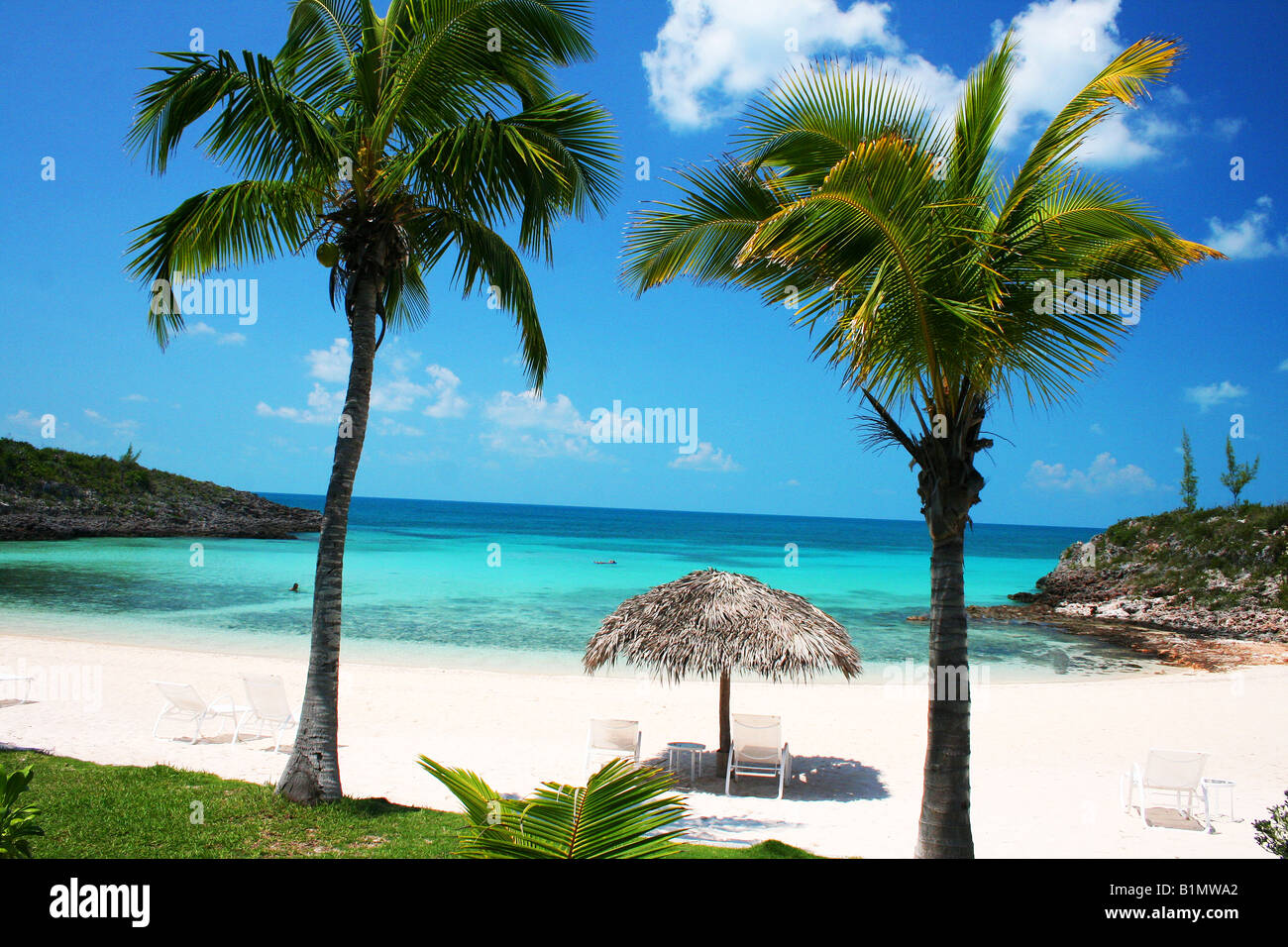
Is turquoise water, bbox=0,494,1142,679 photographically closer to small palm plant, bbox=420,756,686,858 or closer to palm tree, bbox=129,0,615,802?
palm tree, bbox=129,0,615,802

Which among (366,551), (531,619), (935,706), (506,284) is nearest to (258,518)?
(366,551)

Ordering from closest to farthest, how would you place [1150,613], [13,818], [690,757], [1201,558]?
[13,818] < [690,757] < [1150,613] < [1201,558]

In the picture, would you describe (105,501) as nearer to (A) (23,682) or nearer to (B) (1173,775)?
(A) (23,682)

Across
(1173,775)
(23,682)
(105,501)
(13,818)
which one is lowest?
(23,682)

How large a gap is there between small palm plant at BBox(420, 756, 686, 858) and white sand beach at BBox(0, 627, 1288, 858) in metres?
4.96

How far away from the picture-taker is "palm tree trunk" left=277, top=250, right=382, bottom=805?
6.23m

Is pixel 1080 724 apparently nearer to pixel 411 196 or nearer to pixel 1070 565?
pixel 411 196

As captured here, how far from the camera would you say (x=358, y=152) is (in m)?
6.47

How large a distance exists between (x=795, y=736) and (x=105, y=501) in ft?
175

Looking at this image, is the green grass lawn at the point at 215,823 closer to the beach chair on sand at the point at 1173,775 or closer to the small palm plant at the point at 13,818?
the small palm plant at the point at 13,818

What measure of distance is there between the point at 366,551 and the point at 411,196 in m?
49.5

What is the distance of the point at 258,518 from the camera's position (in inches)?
2431

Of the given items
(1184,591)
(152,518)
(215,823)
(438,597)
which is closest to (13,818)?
(215,823)
